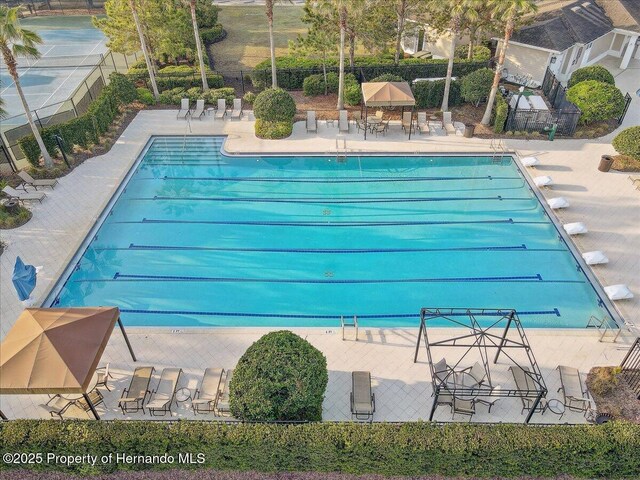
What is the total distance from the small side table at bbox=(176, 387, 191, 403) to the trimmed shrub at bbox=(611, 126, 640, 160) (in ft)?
66.6

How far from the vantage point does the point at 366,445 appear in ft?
31.7

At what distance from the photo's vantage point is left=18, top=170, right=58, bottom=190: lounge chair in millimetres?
18953

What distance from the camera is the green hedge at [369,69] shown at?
26.8m

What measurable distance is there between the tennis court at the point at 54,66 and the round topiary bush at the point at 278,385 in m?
19.4

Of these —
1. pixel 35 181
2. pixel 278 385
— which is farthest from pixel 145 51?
pixel 278 385

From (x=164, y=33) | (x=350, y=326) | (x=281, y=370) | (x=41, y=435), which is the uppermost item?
(x=164, y=33)

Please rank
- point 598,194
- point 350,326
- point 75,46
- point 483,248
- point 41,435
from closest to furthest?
point 41,435 → point 350,326 → point 483,248 → point 598,194 → point 75,46

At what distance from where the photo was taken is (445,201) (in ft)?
63.9

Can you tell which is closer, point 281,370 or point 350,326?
point 281,370

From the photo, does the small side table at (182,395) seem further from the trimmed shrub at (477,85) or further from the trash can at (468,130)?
the trimmed shrub at (477,85)

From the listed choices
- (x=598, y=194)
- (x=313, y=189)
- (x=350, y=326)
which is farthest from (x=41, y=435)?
(x=598, y=194)

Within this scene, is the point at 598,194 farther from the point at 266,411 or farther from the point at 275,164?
the point at 266,411

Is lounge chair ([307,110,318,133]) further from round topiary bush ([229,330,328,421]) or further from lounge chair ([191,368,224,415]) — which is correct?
round topiary bush ([229,330,328,421])

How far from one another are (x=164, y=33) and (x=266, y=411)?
24186 millimetres
